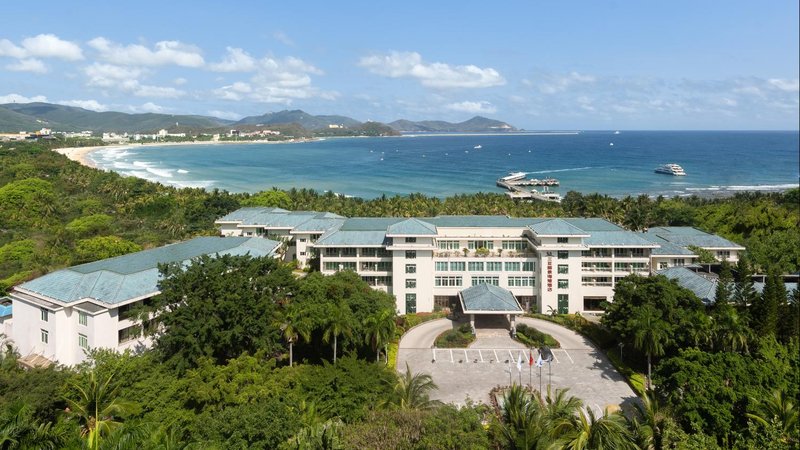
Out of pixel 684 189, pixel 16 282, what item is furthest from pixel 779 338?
pixel 684 189

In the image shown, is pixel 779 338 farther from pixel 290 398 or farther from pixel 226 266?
pixel 226 266

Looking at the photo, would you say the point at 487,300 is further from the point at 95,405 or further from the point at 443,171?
the point at 443,171

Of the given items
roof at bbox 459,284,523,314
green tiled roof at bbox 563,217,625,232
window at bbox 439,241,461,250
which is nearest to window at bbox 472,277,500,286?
roof at bbox 459,284,523,314

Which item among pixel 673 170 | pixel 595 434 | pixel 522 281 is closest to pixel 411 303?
pixel 522 281

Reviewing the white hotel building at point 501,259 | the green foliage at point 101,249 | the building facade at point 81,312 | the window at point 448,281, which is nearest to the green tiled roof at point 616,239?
the white hotel building at point 501,259

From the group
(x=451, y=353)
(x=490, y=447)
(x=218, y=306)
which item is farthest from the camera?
(x=451, y=353)
